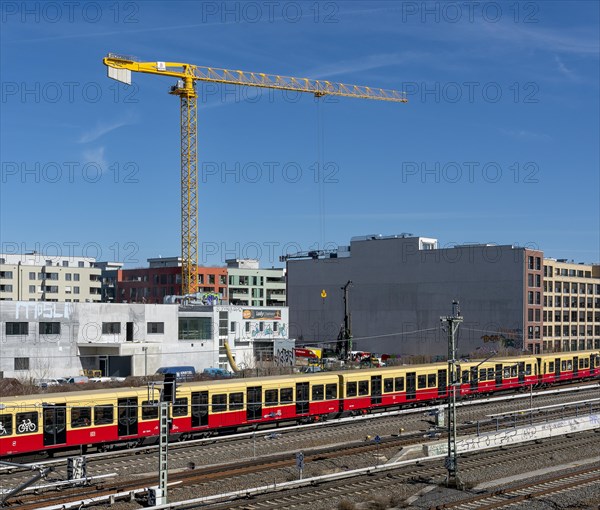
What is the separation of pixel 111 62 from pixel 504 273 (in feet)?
179

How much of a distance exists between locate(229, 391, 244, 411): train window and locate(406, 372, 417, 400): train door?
499 inches

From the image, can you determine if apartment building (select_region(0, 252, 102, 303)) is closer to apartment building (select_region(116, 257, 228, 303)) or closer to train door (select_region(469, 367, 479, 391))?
apartment building (select_region(116, 257, 228, 303))

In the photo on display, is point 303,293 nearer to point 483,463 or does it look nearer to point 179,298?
point 179,298

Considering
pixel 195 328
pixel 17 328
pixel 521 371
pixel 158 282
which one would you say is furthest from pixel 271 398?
pixel 158 282

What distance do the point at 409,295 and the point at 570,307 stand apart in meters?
21.5

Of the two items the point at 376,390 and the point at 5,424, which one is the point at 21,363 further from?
the point at 5,424

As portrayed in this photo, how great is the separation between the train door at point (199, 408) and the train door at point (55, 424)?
20.6 ft

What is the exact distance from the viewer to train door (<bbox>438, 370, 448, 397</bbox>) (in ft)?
159

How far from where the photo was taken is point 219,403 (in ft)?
119

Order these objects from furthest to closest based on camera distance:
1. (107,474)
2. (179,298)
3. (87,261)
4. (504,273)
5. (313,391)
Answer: (87,261), (504,273), (179,298), (313,391), (107,474)

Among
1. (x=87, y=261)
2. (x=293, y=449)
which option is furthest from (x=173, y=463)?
(x=87, y=261)

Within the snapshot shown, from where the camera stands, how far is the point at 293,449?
116ft

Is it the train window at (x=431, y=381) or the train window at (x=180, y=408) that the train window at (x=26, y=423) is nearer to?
the train window at (x=180, y=408)

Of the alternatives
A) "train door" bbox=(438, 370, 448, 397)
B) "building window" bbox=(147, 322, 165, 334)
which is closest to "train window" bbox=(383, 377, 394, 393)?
"train door" bbox=(438, 370, 448, 397)
